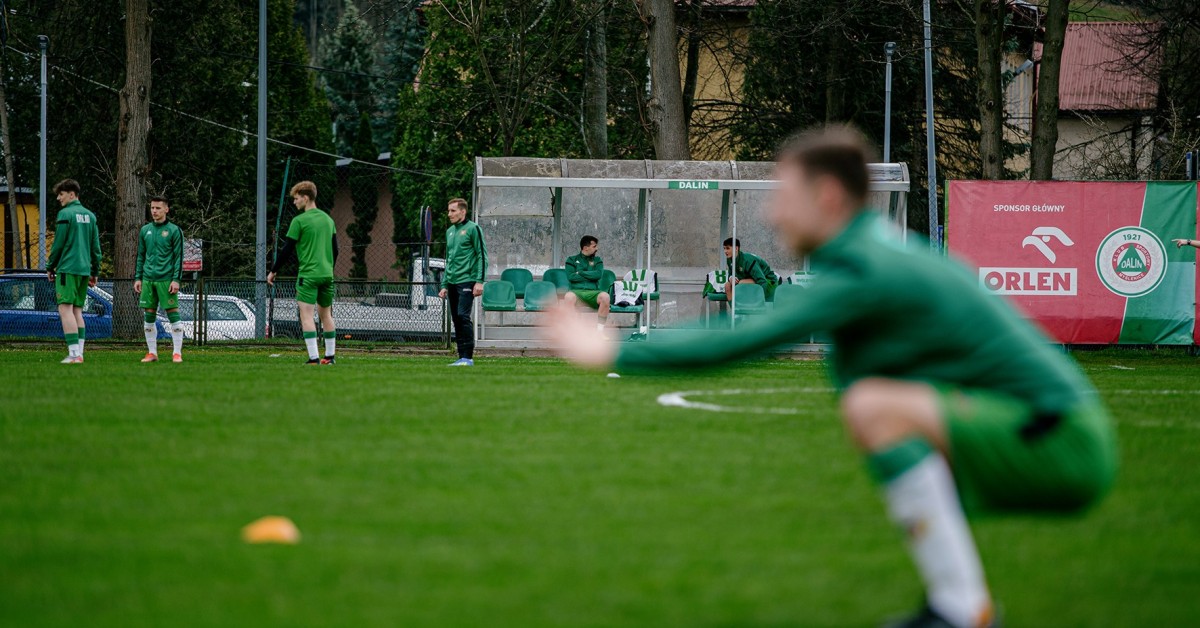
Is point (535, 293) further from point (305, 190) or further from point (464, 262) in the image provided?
point (305, 190)

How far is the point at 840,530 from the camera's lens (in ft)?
18.8

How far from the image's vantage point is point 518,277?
22203 mm

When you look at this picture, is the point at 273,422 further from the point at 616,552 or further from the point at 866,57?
the point at 866,57

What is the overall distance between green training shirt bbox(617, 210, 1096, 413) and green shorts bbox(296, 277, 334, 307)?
13202 mm

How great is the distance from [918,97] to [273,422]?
1258 inches

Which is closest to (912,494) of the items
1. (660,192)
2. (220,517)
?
(220,517)

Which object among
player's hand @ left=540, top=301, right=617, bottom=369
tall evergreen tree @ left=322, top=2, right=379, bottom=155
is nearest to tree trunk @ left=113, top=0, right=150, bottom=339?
player's hand @ left=540, top=301, right=617, bottom=369

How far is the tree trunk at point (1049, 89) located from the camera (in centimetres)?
2514

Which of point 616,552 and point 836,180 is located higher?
point 836,180

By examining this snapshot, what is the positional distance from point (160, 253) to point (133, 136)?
9.20 metres

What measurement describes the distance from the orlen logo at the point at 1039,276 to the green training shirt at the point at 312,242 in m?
10.1

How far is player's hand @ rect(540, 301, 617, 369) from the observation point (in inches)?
163

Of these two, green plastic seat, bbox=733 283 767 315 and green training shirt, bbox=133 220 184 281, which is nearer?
green training shirt, bbox=133 220 184 281

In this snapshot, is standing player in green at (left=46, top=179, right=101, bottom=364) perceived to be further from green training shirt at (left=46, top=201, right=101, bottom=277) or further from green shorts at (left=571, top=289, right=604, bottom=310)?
green shorts at (left=571, top=289, right=604, bottom=310)
